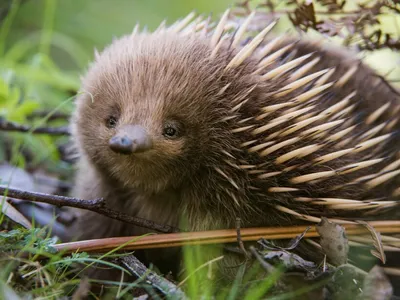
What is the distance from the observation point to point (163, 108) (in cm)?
236

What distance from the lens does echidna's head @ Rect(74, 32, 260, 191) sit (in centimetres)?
235

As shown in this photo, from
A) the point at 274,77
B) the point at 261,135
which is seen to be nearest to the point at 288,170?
the point at 261,135

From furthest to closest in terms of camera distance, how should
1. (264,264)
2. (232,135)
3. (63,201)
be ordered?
(232,135)
(63,201)
(264,264)

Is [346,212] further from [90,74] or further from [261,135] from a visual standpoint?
[90,74]

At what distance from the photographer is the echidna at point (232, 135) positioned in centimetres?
237

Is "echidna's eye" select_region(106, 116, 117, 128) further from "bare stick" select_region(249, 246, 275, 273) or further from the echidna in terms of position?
"bare stick" select_region(249, 246, 275, 273)

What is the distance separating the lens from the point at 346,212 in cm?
246

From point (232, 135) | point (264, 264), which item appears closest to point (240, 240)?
point (264, 264)

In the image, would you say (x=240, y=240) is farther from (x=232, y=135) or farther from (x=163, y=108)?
(x=163, y=108)

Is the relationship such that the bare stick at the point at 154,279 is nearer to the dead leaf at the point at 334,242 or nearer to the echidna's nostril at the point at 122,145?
the echidna's nostril at the point at 122,145

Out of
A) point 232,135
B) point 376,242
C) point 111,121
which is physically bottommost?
point 376,242

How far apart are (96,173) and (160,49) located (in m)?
0.67

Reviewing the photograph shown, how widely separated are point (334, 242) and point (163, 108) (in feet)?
2.67

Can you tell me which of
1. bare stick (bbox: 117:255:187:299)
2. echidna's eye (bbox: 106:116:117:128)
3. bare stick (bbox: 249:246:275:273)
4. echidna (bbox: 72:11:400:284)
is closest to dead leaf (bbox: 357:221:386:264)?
echidna (bbox: 72:11:400:284)
